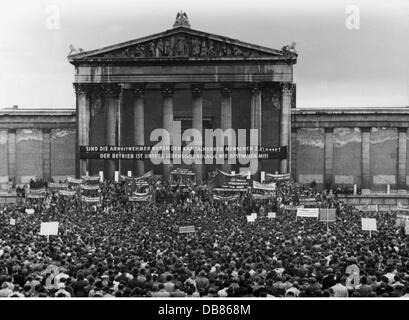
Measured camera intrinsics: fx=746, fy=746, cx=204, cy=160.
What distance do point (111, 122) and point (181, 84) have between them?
7.90 meters

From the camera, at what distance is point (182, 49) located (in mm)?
71938

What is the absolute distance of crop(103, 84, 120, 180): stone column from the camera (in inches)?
2887

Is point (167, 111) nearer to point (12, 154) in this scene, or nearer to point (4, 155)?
point (12, 154)

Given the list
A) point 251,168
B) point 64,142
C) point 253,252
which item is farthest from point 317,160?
point 253,252

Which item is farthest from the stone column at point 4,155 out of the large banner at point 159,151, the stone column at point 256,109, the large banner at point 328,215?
the large banner at point 328,215

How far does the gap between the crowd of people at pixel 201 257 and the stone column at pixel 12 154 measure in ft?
89.8

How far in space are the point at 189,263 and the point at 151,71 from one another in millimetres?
47462

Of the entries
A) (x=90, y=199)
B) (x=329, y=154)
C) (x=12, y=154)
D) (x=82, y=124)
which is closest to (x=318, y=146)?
(x=329, y=154)

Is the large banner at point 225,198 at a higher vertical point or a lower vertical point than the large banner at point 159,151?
lower

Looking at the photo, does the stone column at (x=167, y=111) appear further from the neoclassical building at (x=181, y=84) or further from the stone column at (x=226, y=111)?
the stone column at (x=226, y=111)

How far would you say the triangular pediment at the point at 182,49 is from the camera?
7050 centimetres

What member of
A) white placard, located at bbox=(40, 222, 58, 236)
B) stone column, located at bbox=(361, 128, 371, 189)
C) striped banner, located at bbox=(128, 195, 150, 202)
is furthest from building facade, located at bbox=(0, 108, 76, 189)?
white placard, located at bbox=(40, 222, 58, 236)

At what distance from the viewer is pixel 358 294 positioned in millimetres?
20797

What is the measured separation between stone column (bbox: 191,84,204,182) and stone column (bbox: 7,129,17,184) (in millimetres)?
20047
